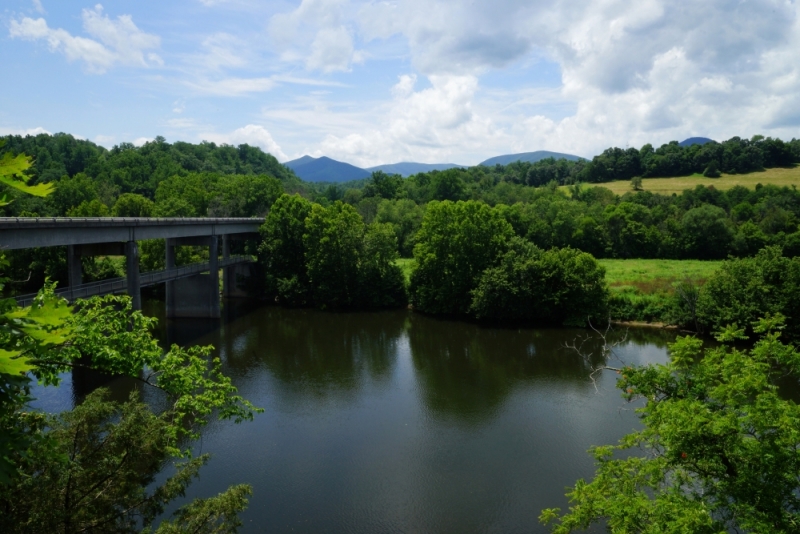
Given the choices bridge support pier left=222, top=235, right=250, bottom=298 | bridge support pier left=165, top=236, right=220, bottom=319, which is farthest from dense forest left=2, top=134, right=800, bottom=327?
bridge support pier left=165, top=236, right=220, bottom=319

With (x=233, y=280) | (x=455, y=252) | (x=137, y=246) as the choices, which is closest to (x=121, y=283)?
(x=137, y=246)

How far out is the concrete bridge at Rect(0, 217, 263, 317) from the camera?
28.3m

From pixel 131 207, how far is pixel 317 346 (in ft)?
123

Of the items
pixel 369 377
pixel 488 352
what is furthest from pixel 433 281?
pixel 369 377

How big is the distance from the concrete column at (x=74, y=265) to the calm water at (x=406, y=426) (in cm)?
731

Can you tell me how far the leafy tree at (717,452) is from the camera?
859 cm

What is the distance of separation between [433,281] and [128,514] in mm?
39182

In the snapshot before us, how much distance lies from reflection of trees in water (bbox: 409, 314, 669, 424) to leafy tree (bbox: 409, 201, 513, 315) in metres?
2.33

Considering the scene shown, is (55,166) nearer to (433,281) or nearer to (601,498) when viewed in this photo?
(433,281)

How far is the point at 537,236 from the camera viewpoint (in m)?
69.5

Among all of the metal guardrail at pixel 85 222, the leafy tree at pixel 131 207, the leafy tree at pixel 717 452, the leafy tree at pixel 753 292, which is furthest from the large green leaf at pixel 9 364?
the leafy tree at pixel 131 207

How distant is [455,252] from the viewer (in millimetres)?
46719

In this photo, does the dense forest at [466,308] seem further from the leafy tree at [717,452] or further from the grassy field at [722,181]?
the grassy field at [722,181]

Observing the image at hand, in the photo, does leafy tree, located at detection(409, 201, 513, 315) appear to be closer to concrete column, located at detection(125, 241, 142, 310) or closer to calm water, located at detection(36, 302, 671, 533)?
calm water, located at detection(36, 302, 671, 533)
